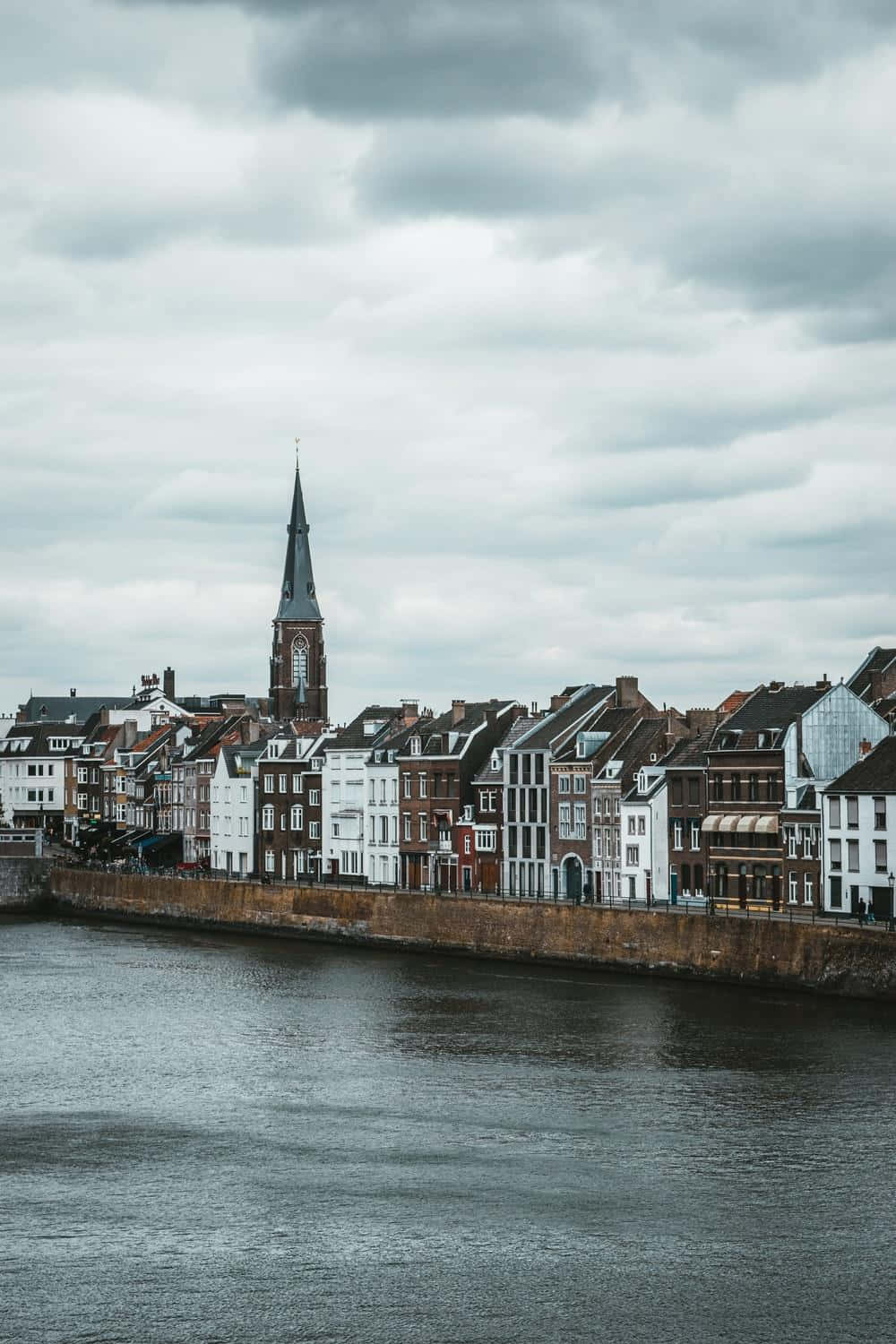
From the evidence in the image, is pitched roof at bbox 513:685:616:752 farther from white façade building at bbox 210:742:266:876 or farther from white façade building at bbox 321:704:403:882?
white façade building at bbox 210:742:266:876

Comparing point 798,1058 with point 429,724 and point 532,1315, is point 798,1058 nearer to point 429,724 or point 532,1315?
point 532,1315

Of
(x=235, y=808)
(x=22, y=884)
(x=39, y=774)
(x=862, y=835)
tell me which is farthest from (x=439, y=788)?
(x=39, y=774)

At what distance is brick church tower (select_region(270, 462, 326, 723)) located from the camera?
495 ft

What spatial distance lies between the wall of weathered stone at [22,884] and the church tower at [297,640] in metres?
35.6

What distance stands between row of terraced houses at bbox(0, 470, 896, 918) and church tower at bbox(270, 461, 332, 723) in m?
14.0

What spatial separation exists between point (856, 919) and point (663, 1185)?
103 feet

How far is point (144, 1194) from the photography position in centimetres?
3694

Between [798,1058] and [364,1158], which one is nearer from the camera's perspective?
[364,1158]

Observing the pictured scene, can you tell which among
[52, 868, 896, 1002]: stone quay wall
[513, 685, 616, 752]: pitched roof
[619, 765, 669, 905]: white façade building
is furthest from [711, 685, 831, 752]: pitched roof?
[513, 685, 616, 752]: pitched roof

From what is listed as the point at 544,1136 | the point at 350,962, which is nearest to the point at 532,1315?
the point at 544,1136

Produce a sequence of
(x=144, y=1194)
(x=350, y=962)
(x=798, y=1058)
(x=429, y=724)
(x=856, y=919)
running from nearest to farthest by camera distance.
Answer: (x=144, y=1194)
(x=798, y=1058)
(x=856, y=919)
(x=350, y=962)
(x=429, y=724)

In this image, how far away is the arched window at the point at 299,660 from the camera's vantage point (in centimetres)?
15088

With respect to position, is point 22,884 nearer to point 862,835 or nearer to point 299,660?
point 299,660

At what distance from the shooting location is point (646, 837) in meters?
82.4
